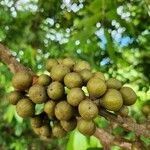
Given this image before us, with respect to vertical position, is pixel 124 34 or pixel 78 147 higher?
pixel 124 34

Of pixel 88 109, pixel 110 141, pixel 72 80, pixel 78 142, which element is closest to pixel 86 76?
pixel 72 80

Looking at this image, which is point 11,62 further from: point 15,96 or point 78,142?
point 78,142

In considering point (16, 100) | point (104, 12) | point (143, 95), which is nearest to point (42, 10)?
point (143, 95)

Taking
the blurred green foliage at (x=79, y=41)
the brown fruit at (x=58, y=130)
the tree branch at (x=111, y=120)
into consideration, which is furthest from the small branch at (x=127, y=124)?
the blurred green foliage at (x=79, y=41)

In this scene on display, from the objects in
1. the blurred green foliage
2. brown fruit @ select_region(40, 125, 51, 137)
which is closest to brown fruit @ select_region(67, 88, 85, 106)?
brown fruit @ select_region(40, 125, 51, 137)

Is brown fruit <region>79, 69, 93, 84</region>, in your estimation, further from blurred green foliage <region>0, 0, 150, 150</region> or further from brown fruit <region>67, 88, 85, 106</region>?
blurred green foliage <region>0, 0, 150, 150</region>

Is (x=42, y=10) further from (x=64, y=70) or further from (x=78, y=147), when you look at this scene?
(x=64, y=70)

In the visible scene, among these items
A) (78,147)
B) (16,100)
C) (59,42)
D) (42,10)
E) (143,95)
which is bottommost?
(78,147)
